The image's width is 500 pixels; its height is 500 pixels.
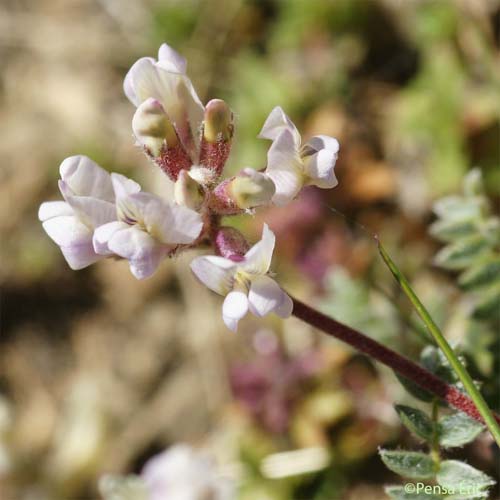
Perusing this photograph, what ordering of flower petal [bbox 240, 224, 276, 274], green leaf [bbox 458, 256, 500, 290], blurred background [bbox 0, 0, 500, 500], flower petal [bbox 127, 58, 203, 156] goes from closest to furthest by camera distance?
flower petal [bbox 240, 224, 276, 274] → flower petal [bbox 127, 58, 203, 156] → green leaf [bbox 458, 256, 500, 290] → blurred background [bbox 0, 0, 500, 500]

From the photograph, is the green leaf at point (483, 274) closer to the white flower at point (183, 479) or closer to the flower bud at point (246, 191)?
the flower bud at point (246, 191)

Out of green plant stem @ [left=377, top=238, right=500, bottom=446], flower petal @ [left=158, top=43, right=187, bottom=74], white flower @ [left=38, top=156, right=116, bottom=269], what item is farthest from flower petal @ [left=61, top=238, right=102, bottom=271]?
green plant stem @ [left=377, top=238, right=500, bottom=446]

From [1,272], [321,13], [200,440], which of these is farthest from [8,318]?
[321,13]

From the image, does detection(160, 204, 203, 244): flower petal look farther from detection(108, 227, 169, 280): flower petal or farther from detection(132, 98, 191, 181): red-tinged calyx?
detection(132, 98, 191, 181): red-tinged calyx

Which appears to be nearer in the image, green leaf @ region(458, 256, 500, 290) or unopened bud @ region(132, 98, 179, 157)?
unopened bud @ region(132, 98, 179, 157)

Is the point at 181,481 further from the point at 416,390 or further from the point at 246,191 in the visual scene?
the point at 246,191

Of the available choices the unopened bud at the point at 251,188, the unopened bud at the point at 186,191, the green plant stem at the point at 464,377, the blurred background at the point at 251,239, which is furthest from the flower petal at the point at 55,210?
the blurred background at the point at 251,239

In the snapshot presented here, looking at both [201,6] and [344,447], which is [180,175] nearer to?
[344,447]
